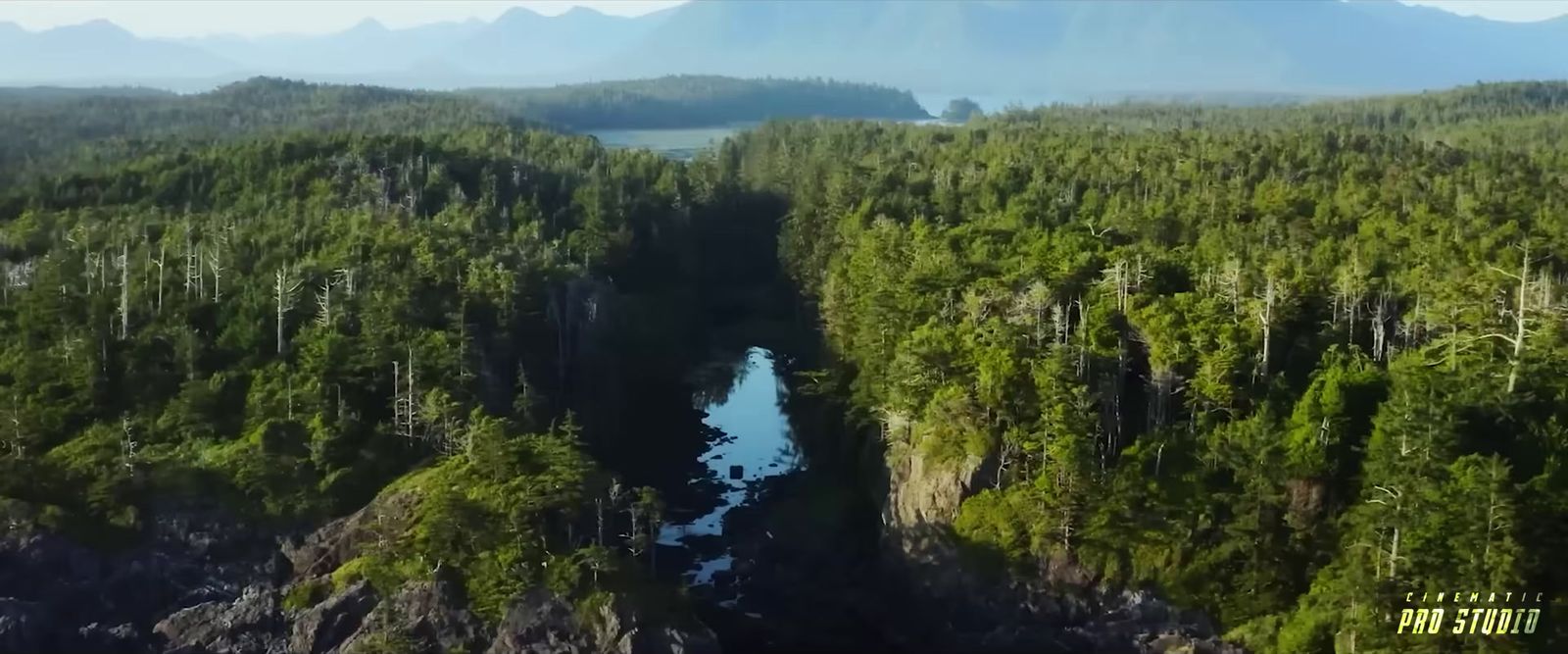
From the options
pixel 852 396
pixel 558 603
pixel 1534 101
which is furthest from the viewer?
pixel 1534 101

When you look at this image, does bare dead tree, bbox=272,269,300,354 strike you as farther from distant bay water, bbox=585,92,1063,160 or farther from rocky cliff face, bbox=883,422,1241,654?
distant bay water, bbox=585,92,1063,160

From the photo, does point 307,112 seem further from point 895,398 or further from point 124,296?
point 895,398

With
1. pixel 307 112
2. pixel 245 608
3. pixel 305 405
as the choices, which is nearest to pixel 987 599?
pixel 245 608

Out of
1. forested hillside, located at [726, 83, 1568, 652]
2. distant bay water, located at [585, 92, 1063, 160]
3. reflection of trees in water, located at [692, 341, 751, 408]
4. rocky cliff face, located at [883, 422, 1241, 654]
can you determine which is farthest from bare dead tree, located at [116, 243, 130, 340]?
distant bay water, located at [585, 92, 1063, 160]

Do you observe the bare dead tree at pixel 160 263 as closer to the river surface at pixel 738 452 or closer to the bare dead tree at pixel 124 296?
the bare dead tree at pixel 124 296

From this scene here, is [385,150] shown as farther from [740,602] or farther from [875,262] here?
Answer: [740,602]

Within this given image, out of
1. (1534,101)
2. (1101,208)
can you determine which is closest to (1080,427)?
(1101,208)
